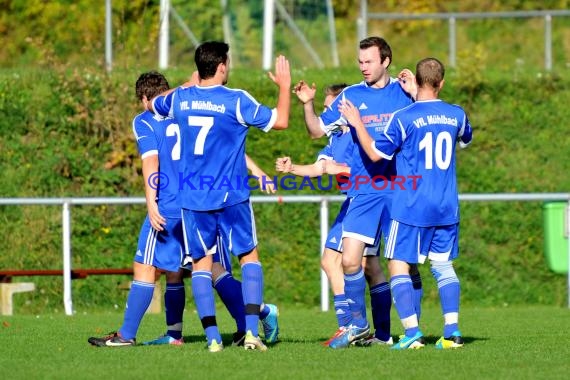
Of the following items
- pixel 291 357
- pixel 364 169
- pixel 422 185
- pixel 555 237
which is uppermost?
pixel 364 169

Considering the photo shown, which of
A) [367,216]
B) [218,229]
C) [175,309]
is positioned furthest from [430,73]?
[175,309]

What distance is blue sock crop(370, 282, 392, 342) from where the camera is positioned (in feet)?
28.9

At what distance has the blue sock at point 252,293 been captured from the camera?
8.23m

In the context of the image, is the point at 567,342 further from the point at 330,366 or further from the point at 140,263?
the point at 140,263

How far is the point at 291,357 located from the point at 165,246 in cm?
147

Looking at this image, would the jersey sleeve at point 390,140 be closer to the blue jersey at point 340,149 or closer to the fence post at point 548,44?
the blue jersey at point 340,149

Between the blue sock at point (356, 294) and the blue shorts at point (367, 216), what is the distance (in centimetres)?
27

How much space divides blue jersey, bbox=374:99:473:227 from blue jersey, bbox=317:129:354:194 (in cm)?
96

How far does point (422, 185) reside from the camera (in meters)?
8.16

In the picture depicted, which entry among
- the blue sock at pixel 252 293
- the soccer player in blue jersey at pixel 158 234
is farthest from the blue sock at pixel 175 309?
the blue sock at pixel 252 293

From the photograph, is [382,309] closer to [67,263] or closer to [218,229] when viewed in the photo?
[218,229]

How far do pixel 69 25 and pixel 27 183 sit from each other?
5.20m

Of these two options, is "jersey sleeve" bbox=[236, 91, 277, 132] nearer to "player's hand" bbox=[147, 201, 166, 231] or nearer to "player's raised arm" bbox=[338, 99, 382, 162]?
"player's raised arm" bbox=[338, 99, 382, 162]

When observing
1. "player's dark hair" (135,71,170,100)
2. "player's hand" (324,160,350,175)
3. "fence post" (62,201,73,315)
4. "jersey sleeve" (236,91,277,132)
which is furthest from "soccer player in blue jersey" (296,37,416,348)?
"fence post" (62,201,73,315)
